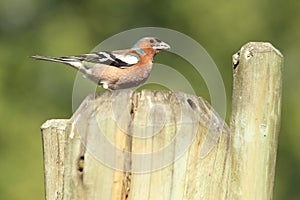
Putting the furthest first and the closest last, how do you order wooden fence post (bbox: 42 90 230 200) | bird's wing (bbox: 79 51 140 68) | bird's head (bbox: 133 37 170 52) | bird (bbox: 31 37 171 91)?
1. bird's head (bbox: 133 37 170 52)
2. bird's wing (bbox: 79 51 140 68)
3. bird (bbox: 31 37 171 91)
4. wooden fence post (bbox: 42 90 230 200)

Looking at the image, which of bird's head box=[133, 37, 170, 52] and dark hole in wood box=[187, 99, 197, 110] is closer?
dark hole in wood box=[187, 99, 197, 110]

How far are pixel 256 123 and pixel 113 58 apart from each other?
10.9ft

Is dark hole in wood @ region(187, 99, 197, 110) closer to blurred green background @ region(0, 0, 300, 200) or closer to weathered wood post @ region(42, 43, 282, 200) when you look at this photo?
weathered wood post @ region(42, 43, 282, 200)

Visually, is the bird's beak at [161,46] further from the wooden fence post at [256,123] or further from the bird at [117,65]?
the wooden fence post at [256,123]

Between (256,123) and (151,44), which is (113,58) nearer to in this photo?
(151,44)

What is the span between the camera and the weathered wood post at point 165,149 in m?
3.22

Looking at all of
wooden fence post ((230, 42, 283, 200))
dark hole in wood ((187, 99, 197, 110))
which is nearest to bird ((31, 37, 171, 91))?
wooden fence post ((230, 42, 283, 200))

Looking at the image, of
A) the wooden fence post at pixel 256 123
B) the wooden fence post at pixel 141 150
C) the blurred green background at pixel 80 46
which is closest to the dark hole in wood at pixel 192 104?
the wooden fence post at pixel 141 150

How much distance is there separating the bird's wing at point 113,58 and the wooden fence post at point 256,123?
3.14m

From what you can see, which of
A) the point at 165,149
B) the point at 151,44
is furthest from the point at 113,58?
the point at 165,149

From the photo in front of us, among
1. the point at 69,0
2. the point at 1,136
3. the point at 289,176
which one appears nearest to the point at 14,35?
the point at 69,0

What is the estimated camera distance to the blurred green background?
50.6 ft

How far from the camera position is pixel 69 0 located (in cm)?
1991

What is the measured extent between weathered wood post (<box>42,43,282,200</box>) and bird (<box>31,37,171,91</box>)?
2686 millimetres
